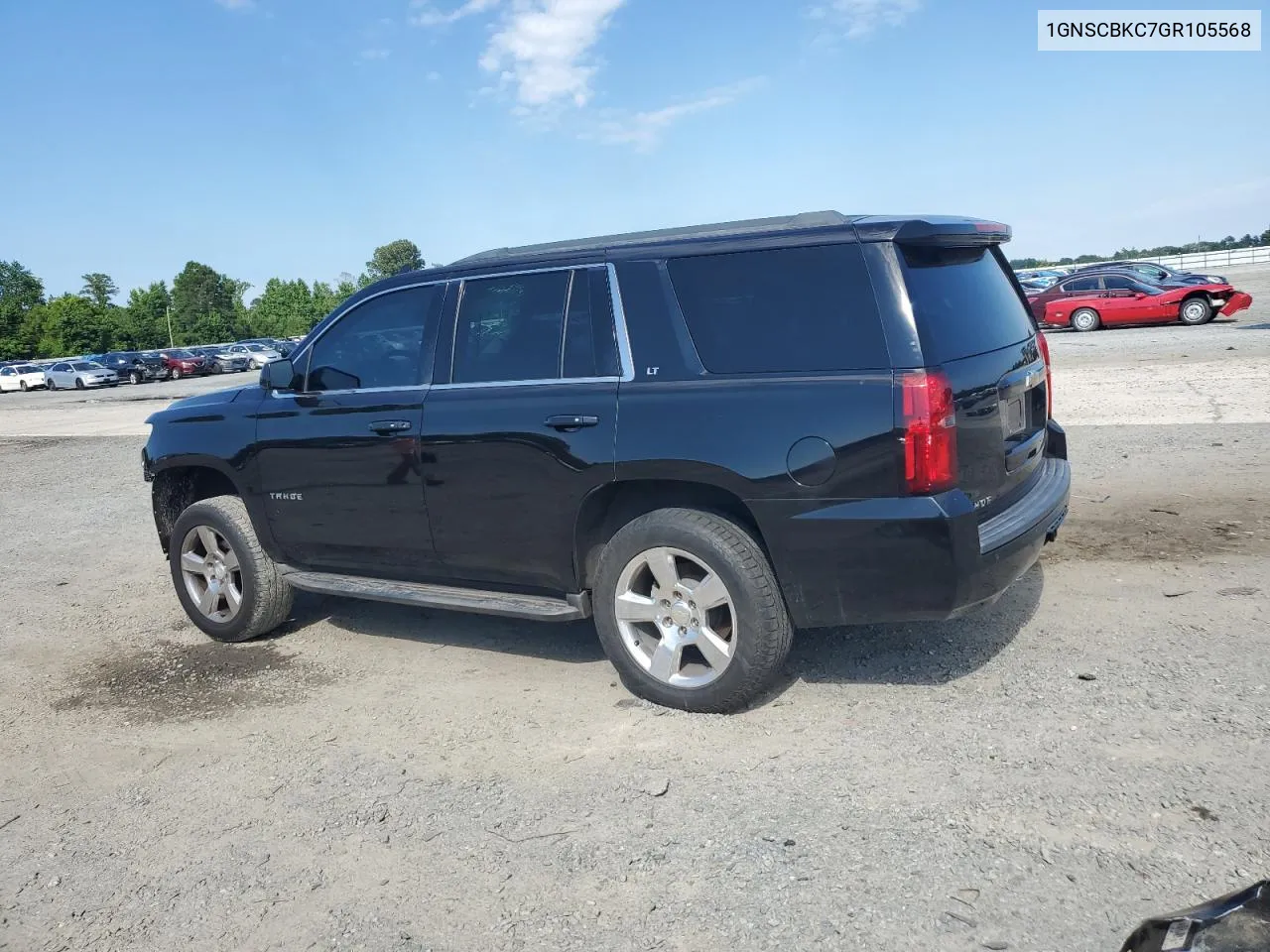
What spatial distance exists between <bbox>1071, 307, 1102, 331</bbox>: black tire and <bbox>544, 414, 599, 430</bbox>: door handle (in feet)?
81.6

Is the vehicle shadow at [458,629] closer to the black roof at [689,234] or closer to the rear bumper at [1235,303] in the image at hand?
the black roof at [689,234]

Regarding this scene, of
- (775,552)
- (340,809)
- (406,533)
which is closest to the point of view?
(340,809)

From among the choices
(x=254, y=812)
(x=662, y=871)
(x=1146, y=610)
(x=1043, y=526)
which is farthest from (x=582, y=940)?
(x=1146, y=610)

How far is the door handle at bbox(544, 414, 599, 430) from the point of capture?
4.24 m

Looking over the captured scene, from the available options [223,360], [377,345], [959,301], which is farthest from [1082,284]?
[223,360]

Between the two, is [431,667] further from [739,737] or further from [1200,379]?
[1200,379]

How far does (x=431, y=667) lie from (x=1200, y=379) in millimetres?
11776

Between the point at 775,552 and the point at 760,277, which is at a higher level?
the point at 760,277

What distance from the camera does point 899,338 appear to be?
371cm

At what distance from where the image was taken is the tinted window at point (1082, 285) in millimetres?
25844

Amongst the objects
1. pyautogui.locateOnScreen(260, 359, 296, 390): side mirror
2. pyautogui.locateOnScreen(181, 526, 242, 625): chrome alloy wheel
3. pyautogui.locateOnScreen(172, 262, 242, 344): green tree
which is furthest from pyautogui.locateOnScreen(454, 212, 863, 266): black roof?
pyautogui.locateOnScreen(172, 262, 242, 344): green tree

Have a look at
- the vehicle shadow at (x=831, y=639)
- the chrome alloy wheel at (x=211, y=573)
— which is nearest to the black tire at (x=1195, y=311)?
the vehicle shadow at (x=831, y=639)

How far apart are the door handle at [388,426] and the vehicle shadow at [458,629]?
1.25 metres

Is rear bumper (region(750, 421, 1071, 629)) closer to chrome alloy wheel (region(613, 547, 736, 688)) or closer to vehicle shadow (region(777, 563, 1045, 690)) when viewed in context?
chrome alloy wheel (region(613, 547, 736, 688))
